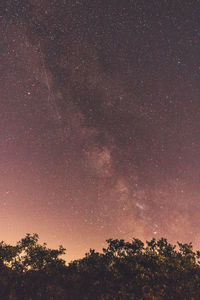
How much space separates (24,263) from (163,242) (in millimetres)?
13206

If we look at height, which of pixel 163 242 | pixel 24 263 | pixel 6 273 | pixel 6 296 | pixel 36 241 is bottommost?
pixel 6 296

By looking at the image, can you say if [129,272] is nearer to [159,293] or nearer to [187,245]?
[159,293]

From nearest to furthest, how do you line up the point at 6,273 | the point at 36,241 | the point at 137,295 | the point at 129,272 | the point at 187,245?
the point at 137,295 < the point at 129,272 < the point at 6,273 < the point at 187,245 < the point at 36,241

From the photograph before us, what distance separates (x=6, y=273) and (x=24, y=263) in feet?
10.4

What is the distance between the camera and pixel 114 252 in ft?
61.1

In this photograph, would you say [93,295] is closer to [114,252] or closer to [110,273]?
[110,273]

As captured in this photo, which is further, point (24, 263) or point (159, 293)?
point (24, 263)

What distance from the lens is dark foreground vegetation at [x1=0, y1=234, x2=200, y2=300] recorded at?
45.6 ft

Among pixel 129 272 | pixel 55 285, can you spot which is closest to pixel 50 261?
pixel 55 285

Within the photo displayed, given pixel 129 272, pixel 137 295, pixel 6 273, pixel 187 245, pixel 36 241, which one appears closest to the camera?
pixel 137 295

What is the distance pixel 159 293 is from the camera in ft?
44.5

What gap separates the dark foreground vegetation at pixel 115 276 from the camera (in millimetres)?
13891

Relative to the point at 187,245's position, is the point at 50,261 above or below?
below

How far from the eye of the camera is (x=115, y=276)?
14938 mm
